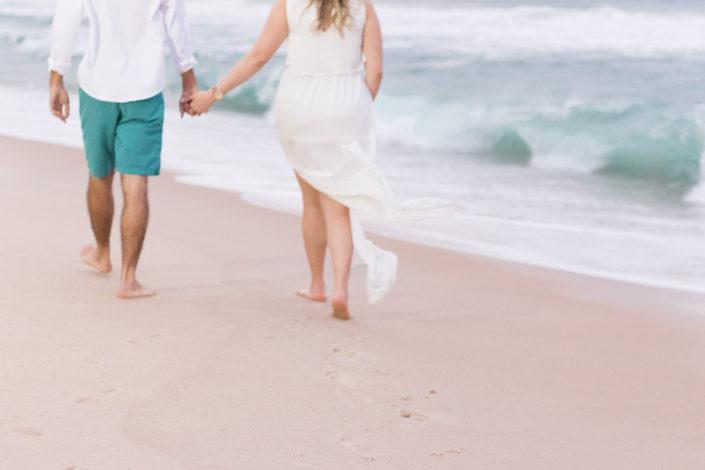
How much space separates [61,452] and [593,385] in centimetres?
186

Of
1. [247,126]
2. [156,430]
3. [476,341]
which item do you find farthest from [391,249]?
[247,126]

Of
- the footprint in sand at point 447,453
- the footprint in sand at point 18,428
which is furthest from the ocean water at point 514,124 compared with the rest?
the footprint in sand at point 18,428

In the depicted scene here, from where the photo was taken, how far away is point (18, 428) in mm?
2383

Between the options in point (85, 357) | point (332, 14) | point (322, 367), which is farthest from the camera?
point (332, 14)

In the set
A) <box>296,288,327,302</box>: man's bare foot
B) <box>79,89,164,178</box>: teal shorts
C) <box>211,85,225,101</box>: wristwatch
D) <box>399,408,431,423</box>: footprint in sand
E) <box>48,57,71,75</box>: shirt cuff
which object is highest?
<box>48,57,71,75</box>: shirt cuff

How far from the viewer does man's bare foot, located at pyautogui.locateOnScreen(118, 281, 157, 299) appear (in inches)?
148

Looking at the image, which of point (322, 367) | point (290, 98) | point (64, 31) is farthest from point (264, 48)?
point (322, 367)

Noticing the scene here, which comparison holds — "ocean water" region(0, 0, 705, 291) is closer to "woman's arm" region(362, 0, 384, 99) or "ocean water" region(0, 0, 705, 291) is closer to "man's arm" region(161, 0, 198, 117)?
"woman's arm" region(362, 0, 384, 99)

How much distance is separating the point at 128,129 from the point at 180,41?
0.46 m

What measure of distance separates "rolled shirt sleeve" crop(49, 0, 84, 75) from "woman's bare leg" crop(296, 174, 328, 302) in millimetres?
1107

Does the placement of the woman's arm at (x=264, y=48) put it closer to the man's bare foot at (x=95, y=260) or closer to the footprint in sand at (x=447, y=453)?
the man's bare foot at (x=95, y=260)

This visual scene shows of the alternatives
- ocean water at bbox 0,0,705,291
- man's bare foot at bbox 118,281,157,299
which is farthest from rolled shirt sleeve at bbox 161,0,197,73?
ocean water at bbox 0,0,705,291

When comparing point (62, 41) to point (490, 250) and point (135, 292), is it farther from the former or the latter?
point (490, 250)

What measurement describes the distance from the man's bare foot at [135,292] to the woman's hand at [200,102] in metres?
0.79
